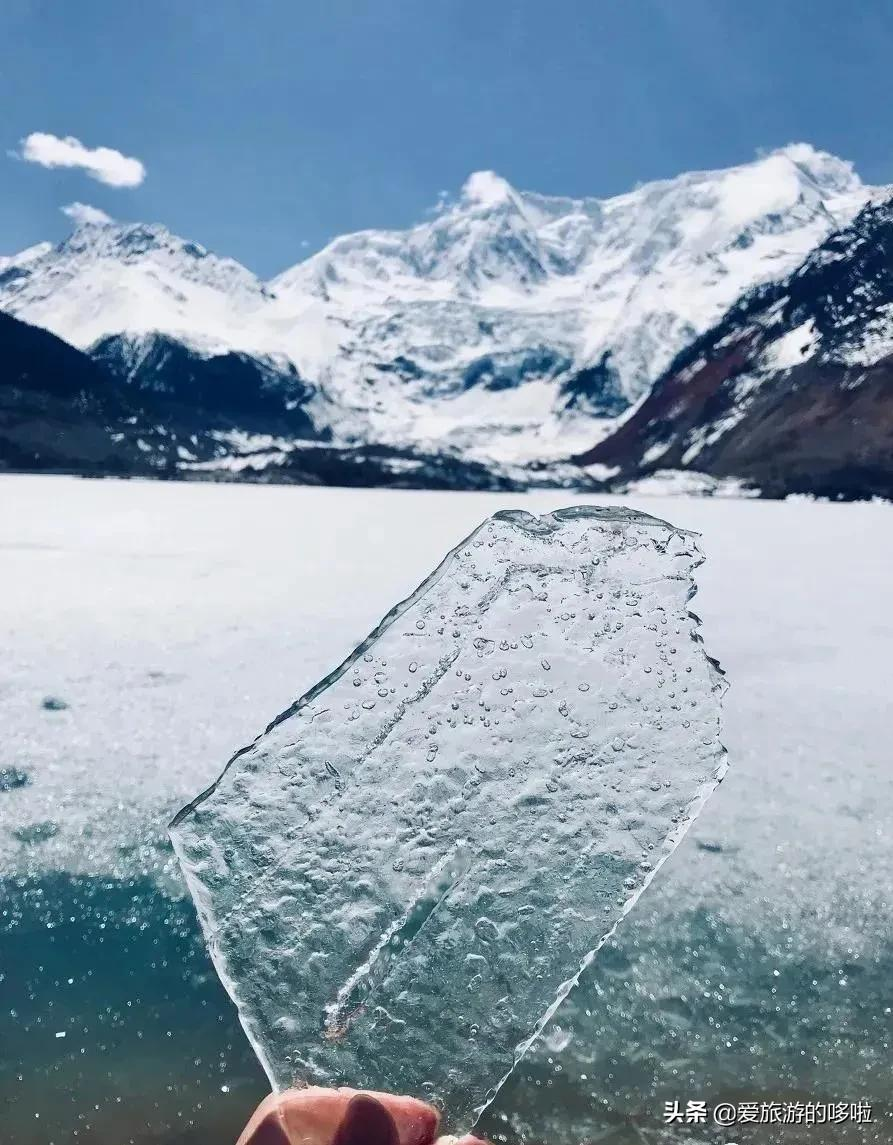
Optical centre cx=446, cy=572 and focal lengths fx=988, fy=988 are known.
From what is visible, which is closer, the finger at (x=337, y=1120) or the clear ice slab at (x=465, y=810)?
the finger at (x=337, y=1120)

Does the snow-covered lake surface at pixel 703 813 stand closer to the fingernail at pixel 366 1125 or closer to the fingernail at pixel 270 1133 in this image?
the fingernail at pixel 366 1125

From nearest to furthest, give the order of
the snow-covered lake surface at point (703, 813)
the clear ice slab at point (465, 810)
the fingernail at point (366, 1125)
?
the fingernail at point (366, 1125) → the clear ice slab at point (465, 810) → the snow-covered lake surface at point (703, 813)

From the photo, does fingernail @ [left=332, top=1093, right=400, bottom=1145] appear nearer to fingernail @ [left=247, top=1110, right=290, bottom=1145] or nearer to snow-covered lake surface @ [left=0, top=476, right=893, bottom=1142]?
fingernail @ [left=247, top=1110, right=290, bottom=1145]

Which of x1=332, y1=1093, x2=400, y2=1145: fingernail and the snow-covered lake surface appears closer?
x1=332, y1=1093, x2=400, y2=1145: fingernail

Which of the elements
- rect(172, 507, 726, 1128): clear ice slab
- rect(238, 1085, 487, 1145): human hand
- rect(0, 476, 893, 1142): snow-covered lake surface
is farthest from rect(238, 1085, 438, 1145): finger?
rect(0, 476, 893, 1142): snow-covered lake surface

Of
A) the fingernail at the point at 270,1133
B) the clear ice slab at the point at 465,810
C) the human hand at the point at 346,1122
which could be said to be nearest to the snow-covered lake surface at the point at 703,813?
the clear ice slab at the point at 465,810

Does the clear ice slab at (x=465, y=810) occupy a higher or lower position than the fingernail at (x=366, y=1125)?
higher

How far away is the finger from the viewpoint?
167 inches

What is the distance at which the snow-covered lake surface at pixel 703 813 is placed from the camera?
5.63 m

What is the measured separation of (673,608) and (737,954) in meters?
2.48

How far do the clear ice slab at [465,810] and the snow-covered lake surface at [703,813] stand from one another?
597 mm

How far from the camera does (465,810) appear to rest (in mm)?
6516

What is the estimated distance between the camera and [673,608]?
298 inches

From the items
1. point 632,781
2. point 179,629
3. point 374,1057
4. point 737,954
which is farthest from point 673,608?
point 179,629
